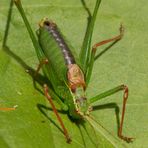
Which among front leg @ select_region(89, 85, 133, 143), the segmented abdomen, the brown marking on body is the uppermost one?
the segmented abdomen

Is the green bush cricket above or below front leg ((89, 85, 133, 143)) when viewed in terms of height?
above

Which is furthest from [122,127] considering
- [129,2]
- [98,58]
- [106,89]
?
[129,2]

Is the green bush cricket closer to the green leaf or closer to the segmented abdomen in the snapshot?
the segmented abdomen

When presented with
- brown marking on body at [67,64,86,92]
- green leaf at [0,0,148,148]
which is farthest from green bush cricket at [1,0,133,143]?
green leaf at [0,0,148,148]

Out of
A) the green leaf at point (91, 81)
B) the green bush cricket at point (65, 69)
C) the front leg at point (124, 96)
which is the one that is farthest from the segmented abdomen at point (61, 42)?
the front leg at point (124, 96)

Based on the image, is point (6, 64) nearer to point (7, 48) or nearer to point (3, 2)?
point (7, 48)

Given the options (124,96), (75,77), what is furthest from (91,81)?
(124,96)

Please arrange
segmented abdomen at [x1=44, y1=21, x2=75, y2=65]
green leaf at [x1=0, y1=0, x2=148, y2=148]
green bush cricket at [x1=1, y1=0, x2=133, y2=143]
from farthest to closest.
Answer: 1. segmented abdomen at [x1=44, y1=21, x2=75, y2=65]
2. green bush cricket at [x1=1, y1=0, x2=133, y2=143]
3. green leaf at [x1=0, y1=0, x2=148, y2=148]
